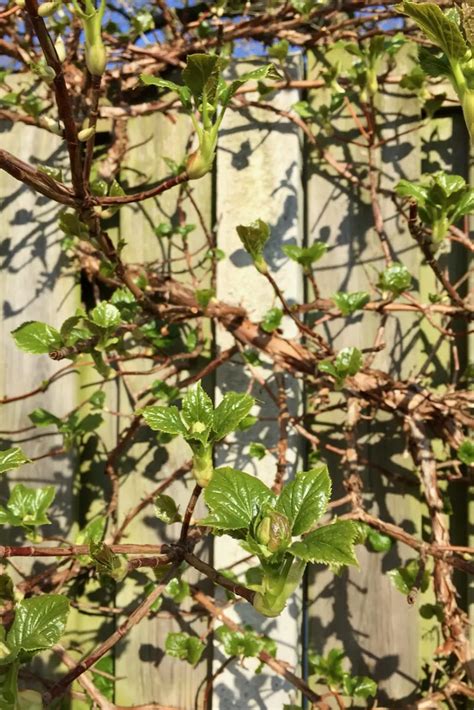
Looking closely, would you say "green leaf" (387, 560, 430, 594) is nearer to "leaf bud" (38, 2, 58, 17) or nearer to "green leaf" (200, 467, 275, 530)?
"green leaf" (200, 467, 275, 530)

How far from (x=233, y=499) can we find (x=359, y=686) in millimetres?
744

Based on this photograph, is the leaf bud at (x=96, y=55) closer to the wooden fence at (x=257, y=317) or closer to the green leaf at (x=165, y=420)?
the green leaf at (x=165, y=420)

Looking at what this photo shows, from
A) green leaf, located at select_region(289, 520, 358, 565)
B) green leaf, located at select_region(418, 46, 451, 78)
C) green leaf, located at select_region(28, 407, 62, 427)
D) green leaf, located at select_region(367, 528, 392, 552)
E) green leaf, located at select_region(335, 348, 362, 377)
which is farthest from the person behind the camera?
green leaf, located at select_region(28, 407, 62, 427)

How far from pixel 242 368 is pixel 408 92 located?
0.67 metres

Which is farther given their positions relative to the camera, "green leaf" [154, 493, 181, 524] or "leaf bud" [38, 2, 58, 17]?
"green leaf" [154, 493, 181, 524]

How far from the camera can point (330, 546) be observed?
528mm

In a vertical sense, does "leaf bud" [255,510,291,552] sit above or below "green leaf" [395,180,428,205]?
below

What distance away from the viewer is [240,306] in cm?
123

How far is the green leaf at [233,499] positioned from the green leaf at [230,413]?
2.6 inches

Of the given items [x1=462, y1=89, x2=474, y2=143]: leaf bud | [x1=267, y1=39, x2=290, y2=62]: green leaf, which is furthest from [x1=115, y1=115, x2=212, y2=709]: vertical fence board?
[x1=462, y1=89, x2=474, y2=143]: leaf bud

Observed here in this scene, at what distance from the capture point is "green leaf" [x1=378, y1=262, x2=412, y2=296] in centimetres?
112

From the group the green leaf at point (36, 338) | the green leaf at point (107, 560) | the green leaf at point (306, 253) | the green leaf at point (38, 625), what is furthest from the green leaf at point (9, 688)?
the green leaf at point (306, 253)

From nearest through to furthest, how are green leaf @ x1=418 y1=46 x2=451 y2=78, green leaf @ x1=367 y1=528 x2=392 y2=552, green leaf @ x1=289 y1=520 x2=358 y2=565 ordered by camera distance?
green leaf @ x1=289 y1=520 x2=358 y2=565, green leaf @ x1=418 y1=46 x2=451 y2=78, green leaf @ x1=367 y1=528 x2=392 y2=552

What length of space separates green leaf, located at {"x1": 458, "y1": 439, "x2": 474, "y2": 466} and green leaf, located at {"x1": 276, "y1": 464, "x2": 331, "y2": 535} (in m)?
0.58
